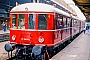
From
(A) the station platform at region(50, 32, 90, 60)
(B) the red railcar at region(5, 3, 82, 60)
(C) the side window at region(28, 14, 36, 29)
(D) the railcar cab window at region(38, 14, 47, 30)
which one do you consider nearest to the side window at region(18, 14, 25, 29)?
(B) the red railcar at region(5, 3, 82, 60)

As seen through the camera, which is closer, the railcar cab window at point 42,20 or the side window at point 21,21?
the railcar cab window at point 42,20

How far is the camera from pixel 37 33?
1229 cm

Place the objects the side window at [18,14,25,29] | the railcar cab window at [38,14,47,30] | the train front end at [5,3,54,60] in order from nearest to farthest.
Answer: the train front end at [5,3,54,60] → the railcar cab window at [38,14,47,30] → the side window at [18,14,25,29]

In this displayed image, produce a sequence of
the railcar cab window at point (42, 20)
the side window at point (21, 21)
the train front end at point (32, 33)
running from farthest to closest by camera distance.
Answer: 1. the side window at point (21, 21)
2. the railcar cab window at point (42, 20)
3. the train front end at point (32, 33)

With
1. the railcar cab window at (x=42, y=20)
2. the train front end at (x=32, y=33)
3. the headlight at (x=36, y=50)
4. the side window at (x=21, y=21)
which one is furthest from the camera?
the side window at (x=21, y=21)

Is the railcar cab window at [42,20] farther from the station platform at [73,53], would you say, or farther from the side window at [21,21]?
the station platform at [73,53]

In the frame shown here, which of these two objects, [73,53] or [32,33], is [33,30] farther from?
[73,53]

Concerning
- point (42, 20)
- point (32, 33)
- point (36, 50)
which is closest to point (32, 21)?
point (42, 20)

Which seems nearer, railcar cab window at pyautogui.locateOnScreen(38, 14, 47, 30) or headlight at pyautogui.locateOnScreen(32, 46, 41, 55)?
headlight at pyautogui.locateOnScreen(32, 46, 41, 55)

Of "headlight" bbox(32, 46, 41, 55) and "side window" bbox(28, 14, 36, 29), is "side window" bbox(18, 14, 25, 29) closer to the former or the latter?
"side window" bbox(28, 14, 36, 29)

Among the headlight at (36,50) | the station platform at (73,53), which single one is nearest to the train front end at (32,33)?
the headlight at (36,50)

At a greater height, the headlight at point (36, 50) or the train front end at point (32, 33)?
the train front end at point (32, 33)

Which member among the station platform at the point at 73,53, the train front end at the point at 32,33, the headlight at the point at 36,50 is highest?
the train front end at the point at 32,33

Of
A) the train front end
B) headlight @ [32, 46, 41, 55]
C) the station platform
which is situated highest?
the train front end
